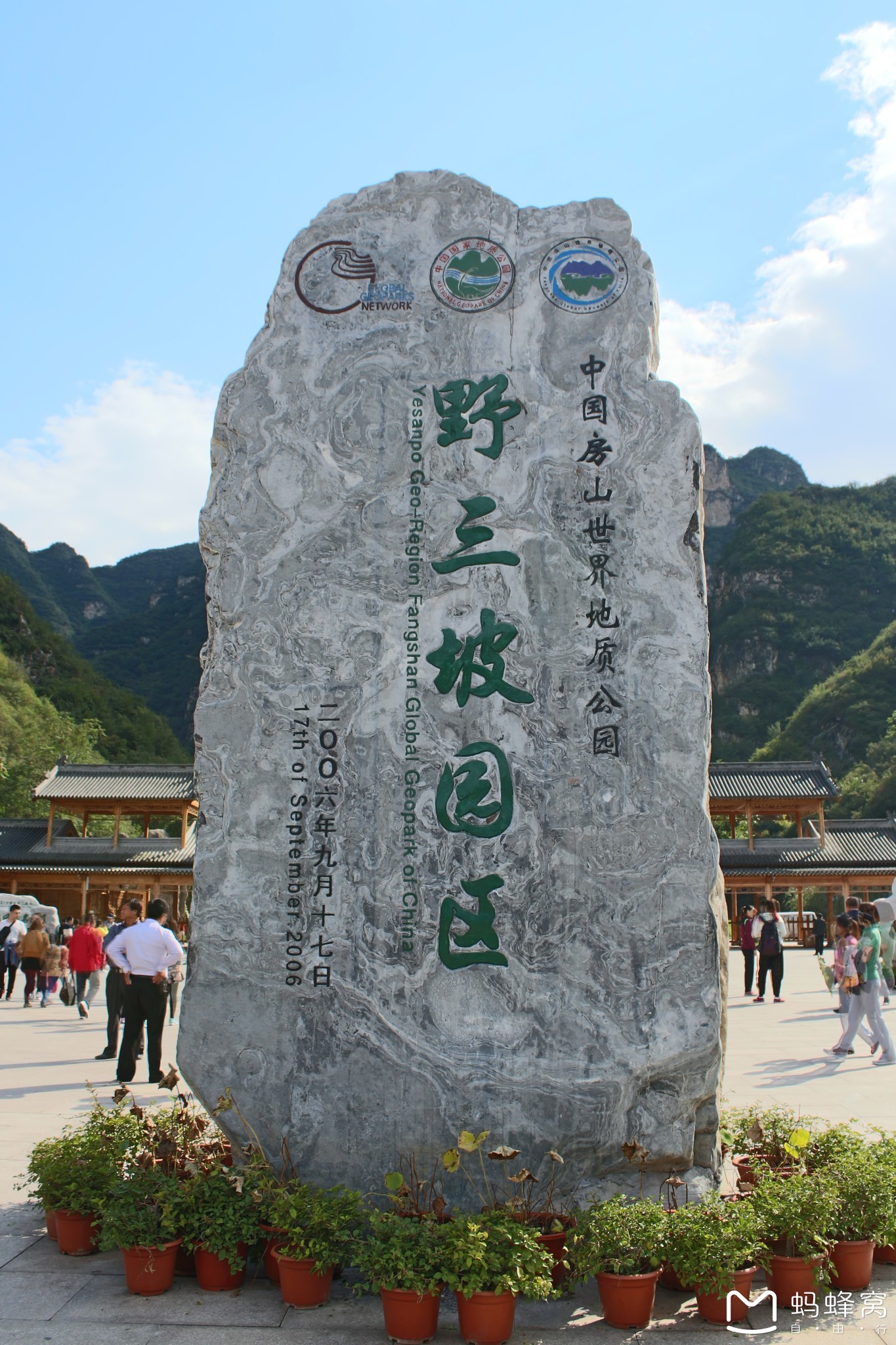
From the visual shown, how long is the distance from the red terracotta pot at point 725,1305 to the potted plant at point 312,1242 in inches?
45.9

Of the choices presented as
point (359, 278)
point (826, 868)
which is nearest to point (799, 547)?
point (826, 868)

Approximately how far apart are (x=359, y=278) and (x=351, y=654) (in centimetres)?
176

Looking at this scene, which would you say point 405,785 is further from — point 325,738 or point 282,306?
point 282,306

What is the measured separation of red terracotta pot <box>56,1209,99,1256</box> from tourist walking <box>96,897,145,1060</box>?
2.78 m

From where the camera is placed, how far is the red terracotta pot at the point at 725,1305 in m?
3.14

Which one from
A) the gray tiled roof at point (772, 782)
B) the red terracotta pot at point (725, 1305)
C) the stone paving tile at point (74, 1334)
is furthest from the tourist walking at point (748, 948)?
the gray tiled roof at point (772, 782)

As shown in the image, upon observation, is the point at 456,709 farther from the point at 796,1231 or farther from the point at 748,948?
the point at 748,948

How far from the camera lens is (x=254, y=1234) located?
3.41m

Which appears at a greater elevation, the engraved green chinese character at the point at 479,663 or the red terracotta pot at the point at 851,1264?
the engraved green chinese character at the point at 479,663

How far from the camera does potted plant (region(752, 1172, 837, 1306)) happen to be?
324 cm

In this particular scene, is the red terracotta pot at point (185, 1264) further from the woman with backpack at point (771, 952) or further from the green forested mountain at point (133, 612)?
the green forested mountain at point (133, 612)

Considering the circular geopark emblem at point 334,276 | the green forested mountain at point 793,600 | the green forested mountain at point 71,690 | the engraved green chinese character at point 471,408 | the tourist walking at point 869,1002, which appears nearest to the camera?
the engraved green chinese character at point 471,408

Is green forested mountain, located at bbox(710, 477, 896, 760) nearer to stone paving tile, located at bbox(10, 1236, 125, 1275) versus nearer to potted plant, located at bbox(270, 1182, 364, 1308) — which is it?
stone paving tile, located at bbox(10, 1236, 125, 1275)

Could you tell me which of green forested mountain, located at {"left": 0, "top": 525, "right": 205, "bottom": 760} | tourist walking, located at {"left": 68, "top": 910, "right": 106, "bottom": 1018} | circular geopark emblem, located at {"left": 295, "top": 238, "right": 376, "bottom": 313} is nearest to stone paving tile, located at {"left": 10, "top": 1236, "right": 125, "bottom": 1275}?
circular geopark emblem, located at {"left": 295, "top": 238, "right": 376, "bottom": 313}
